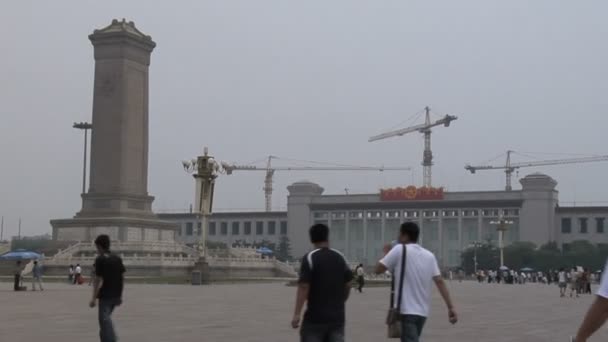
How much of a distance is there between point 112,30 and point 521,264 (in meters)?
62.8

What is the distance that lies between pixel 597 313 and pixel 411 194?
436 ft

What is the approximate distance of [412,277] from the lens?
10.2m

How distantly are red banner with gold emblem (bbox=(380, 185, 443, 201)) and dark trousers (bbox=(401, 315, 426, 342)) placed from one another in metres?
128

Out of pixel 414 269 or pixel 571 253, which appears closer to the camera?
pixel 414 269

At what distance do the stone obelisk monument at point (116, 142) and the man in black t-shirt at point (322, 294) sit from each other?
67432 mm

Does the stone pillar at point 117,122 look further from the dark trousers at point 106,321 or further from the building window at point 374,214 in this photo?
the building window at point 374,214

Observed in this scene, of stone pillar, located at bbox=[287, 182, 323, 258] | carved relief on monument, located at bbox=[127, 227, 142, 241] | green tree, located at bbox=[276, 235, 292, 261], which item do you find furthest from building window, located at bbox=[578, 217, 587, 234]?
carved relief on monument, located at bbox=[127, 227, 142, 241]

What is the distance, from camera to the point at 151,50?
80.2 meters

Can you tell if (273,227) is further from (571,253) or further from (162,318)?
(162,318)

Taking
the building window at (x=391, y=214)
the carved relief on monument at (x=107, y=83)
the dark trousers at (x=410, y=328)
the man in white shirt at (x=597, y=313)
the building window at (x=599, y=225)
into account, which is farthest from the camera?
the building window at (x=391, y=214)

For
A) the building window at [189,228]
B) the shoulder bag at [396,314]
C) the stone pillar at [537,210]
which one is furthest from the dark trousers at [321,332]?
the building window at [189,228]

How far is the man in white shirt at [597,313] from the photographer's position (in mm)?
6180

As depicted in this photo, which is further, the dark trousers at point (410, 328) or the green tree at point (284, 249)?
the green tree at point (284, 249)

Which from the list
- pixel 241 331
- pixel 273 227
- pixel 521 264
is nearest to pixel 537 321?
pixel 241 331
